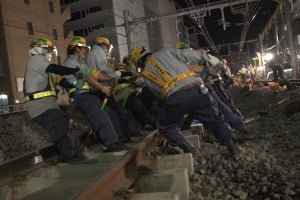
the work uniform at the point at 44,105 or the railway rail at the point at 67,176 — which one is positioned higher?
the work uniform at the point at 44,105

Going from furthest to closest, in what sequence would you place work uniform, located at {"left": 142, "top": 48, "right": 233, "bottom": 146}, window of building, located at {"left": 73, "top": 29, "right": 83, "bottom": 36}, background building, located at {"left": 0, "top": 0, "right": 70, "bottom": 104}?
window of building, located at {"left": 73, "top": 29, "right": 83, "bottom": 36} < background building, located at {"left": 0, "top": 0, "right": 70, "bottom": 104} < work uniform, located at {"left": 142, "top": 48, "right": 233, "bottom": 146}

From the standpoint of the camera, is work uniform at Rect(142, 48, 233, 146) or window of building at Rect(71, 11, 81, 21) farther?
window of building at Rect(71, 11, 81, 21)

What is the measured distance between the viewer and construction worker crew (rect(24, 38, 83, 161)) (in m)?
4.83

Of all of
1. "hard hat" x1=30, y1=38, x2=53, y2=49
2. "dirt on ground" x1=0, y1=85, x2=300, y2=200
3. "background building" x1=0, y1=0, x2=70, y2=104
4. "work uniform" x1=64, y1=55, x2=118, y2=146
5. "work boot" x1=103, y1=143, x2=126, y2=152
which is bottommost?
"dirt on ground" x1=0, y1=85, x2=300, y2=200

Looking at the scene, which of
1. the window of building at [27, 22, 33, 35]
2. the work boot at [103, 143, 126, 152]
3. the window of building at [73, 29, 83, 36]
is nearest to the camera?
the work boot at [103, 143, 126, 152]

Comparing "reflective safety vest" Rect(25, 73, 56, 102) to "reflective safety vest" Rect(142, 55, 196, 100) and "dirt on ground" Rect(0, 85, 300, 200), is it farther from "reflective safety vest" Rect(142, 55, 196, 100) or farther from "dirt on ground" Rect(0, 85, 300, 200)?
"dirt on ground" Rect(0, 85, 300, 200)

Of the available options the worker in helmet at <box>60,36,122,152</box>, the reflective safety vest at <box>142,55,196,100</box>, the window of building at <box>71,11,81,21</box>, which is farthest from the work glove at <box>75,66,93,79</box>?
the window of building at <box>71,11,81,21</box>

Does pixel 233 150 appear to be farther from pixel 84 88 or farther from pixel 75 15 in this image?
pixel 75 15

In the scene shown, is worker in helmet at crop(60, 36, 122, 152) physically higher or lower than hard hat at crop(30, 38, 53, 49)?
lower

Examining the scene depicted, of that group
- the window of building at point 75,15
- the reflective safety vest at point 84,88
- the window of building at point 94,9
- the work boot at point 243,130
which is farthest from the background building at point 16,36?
the work boot at point 243,130

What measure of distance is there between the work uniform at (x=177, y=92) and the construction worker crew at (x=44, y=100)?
50.2 inches

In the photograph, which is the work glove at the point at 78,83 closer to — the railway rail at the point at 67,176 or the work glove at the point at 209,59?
the railway rail at the point at 67,176

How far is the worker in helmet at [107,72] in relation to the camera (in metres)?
5.59

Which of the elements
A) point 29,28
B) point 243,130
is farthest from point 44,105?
point 29,28
